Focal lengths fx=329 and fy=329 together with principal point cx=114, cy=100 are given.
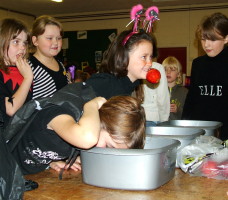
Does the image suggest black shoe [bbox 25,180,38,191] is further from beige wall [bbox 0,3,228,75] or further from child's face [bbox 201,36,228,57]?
beige wall [bbox 0,3,228,75]

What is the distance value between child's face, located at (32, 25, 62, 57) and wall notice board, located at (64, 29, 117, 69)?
5.63 meters

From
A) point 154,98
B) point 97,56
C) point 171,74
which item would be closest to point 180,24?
point 97,56

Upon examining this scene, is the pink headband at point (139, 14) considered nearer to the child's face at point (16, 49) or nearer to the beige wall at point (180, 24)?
the child's face at point (16, 49)

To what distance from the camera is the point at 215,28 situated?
6.24 ft

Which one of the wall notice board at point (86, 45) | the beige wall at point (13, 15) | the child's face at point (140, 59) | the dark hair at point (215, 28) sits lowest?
the child's face at point (140, 59)

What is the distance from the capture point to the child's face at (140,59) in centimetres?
141

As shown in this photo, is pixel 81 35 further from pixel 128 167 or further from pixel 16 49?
pixel 128 167

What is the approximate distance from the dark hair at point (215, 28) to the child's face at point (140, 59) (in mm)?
608

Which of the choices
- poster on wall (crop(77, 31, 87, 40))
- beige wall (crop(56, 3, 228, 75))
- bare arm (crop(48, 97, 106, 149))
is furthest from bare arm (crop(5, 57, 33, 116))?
poster on wall (crop(77, 31, 87, 40))

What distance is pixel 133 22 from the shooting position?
1.56 meters

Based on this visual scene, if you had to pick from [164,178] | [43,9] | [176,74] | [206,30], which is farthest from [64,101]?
[43,9]

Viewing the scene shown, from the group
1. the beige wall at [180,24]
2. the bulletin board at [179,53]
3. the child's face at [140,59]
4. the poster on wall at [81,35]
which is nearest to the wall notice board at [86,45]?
the poster on wall at [81,35]

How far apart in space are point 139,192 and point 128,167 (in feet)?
0.28

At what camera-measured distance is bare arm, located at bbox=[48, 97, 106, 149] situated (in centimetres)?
95
